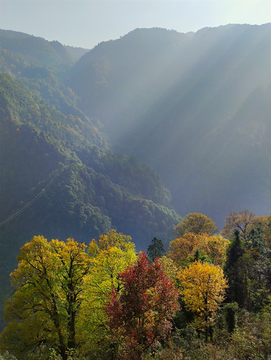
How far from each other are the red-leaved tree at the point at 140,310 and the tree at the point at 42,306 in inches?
390

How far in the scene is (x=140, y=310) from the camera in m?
10.1

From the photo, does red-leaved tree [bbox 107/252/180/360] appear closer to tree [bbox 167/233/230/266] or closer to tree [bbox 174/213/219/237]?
tree [bbox 167/233/230/266]

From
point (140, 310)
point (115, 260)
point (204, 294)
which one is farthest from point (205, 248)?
point (140, 310)

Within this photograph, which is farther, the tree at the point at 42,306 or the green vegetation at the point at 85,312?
the tree at the point at 42,306

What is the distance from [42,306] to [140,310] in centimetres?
1268

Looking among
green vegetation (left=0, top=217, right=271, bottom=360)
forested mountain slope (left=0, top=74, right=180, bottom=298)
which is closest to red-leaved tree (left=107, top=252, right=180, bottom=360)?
green vegetation (left=0, top=217, right=271, bottom=360)

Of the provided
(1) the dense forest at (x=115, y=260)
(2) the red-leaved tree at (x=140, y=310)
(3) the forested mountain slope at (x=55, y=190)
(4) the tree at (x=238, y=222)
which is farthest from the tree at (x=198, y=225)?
(3) the forested mountain slope at (x=55, y=190)

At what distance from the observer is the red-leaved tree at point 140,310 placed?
10055 mm

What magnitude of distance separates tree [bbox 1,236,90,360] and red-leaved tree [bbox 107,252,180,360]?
32.5 feet

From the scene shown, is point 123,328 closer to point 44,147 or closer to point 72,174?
point 72,174

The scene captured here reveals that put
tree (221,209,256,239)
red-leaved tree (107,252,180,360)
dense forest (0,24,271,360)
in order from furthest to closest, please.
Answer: tree (221,209,256,239)
dense forest (0,24,271,360)
red-leaved tree (107,252,180,360)

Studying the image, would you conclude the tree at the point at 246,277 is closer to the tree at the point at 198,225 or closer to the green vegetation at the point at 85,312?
the green vegetation at the point at 85,312


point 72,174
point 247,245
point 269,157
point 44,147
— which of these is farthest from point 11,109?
point 269,157

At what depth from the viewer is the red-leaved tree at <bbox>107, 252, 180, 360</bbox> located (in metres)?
10.1
